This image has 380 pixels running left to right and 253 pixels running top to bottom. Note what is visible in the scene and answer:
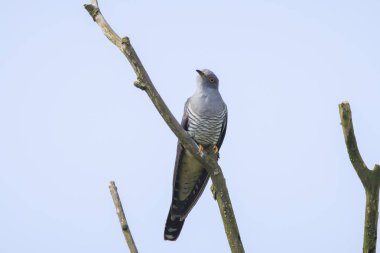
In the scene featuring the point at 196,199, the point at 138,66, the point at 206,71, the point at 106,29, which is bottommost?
the point at 196,199

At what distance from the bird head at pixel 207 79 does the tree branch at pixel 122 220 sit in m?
3.16

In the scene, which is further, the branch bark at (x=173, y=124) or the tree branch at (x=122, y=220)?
the branch bark at (x=173, y=124)

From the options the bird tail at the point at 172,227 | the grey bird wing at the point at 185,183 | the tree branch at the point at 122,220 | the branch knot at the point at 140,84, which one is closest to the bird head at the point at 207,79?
the grey bird wing at the point at 185,183

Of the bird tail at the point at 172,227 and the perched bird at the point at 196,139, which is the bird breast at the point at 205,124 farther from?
the bird tail at the point at 172,227

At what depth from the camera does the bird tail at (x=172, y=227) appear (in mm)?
6219

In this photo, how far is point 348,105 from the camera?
11.6ft

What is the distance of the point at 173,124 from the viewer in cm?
428

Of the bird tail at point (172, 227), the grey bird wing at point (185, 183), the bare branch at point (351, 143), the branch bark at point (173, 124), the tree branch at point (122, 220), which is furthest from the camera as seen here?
the grey bird wing at point (185, 183)

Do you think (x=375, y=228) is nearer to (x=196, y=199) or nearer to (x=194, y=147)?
(x=194, y=147)

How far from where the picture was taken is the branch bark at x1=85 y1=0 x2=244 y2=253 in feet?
13.5

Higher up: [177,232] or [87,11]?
[87,11]

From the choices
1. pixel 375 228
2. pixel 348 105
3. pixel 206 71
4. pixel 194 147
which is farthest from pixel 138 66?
pixel 206 71

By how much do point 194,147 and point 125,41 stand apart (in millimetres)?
982

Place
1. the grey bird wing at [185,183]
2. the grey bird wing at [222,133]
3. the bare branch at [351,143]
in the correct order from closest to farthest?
the bare branch at [351,143], the grey bird wing at [185,183], the grey bird wing at [222,133]
